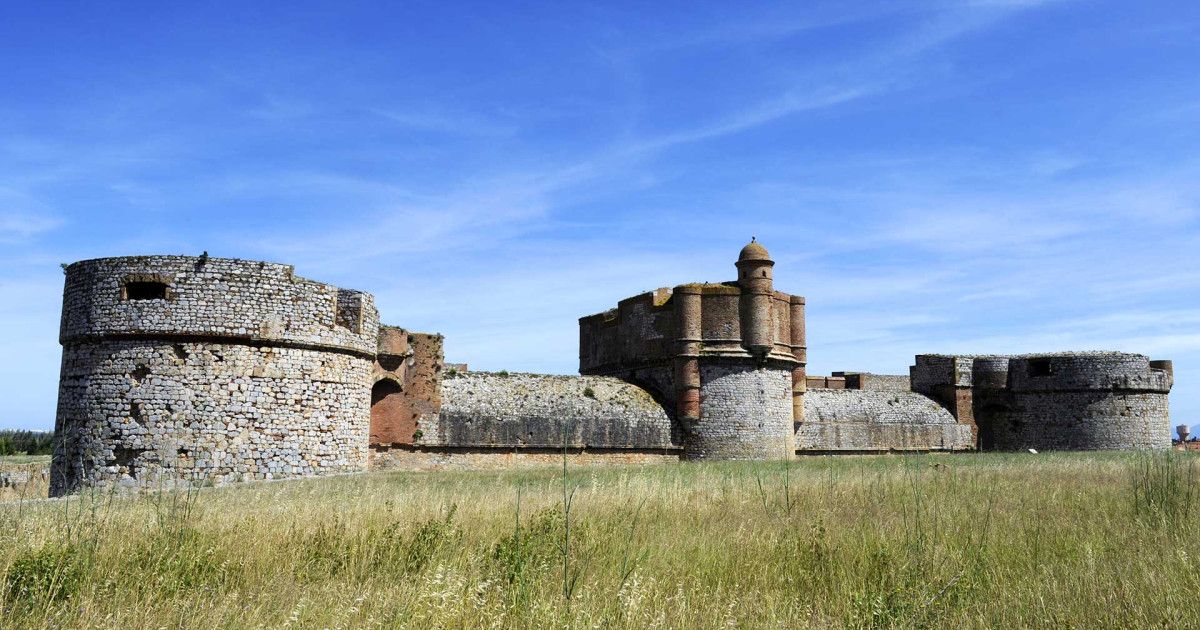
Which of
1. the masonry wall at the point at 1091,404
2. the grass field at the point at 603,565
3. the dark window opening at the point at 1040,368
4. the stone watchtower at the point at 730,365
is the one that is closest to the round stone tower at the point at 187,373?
the grass field at the point at 603,565

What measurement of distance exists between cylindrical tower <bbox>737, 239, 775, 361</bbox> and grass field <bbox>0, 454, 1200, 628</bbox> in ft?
63.9

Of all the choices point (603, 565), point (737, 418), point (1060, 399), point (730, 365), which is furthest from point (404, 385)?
point (1060, 399)

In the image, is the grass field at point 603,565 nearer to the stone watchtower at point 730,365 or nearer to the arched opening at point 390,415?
the arched opening at point 390,415

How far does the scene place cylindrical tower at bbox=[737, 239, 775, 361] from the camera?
96.3ft

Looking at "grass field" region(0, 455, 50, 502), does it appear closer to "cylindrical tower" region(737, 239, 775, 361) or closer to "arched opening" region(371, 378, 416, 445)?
"arched opening" region(371, 378, 416, 445)

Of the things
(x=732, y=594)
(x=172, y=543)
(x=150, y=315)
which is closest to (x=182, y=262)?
(x=150, y=315)

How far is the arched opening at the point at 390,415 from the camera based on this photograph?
23844mm

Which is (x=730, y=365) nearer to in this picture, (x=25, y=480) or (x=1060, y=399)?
(x=1060, y=399)

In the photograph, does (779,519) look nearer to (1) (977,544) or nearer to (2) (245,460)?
(1) (977,544)

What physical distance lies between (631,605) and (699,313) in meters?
25.0

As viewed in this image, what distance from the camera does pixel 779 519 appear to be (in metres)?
8.78

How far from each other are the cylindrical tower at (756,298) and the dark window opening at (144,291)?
18222mm

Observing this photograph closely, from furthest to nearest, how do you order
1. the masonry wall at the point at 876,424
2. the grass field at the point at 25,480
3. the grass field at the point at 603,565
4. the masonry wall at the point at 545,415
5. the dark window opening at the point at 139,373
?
the masonry wall at the point at 876,424 < the masonry wall at the point at 545,415 < the grass field at the point at 25,480 < the dark window opening at the point at 139,373 < the grass field at the point at 603,565

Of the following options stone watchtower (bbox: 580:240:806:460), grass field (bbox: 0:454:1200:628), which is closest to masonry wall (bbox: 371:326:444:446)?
stone watchtower (bbox: 580:240:806:460)
